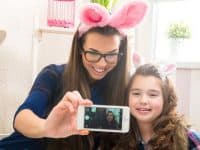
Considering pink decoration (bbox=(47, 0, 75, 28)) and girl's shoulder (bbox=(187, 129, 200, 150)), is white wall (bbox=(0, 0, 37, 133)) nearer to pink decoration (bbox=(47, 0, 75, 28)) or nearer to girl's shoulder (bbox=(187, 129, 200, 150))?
pink decoration (bbox=(47, 0, 75, 28))

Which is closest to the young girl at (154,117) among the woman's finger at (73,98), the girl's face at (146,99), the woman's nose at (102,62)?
the girl's face at (146,99)

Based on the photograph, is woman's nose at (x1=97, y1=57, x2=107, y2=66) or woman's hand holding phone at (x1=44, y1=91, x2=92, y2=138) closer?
woman's hand holding phone at (x1=44, y1=91, x2=92, y2=138)

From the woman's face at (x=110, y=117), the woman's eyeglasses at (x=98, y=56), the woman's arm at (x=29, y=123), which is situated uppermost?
the woman's eyeglasses at (x=98, y=56)

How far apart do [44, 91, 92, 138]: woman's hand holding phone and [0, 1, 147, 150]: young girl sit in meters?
0.07

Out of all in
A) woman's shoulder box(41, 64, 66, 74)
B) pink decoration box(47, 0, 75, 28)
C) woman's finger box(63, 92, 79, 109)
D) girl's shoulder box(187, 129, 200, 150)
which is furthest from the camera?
pink decoration box(47, 0, 75, 28)

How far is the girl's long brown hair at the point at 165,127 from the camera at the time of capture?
0.93 m

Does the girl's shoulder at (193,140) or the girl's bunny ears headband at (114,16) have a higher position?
the girl's bunny ears headband at (114,16)

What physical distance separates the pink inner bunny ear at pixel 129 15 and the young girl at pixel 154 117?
134mm

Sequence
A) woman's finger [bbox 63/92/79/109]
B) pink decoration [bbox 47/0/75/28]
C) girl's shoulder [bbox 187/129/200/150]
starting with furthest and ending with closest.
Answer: pink decoration [bbox 47/0/75/28]
girl's shoulder [bbox 187/129/200/150]
woman's finger [bbox 63/92/79/109]

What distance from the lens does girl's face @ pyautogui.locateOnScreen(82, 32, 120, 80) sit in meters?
0.97

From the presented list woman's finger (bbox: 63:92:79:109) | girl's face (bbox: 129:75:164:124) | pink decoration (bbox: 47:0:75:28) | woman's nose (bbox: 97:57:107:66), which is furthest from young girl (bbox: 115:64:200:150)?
pink decoration (bbox: 47:0:75:28)

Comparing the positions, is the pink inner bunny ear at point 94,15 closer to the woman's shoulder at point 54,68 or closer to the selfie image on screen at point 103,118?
the woman's shoulder at point 54,68

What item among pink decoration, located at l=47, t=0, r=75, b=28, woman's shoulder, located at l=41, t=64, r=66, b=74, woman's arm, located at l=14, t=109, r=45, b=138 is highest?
pink decoration, located at l=47, t=0, r=75, b=28

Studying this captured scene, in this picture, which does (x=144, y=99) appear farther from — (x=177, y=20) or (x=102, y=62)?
(x=177, y=20)
